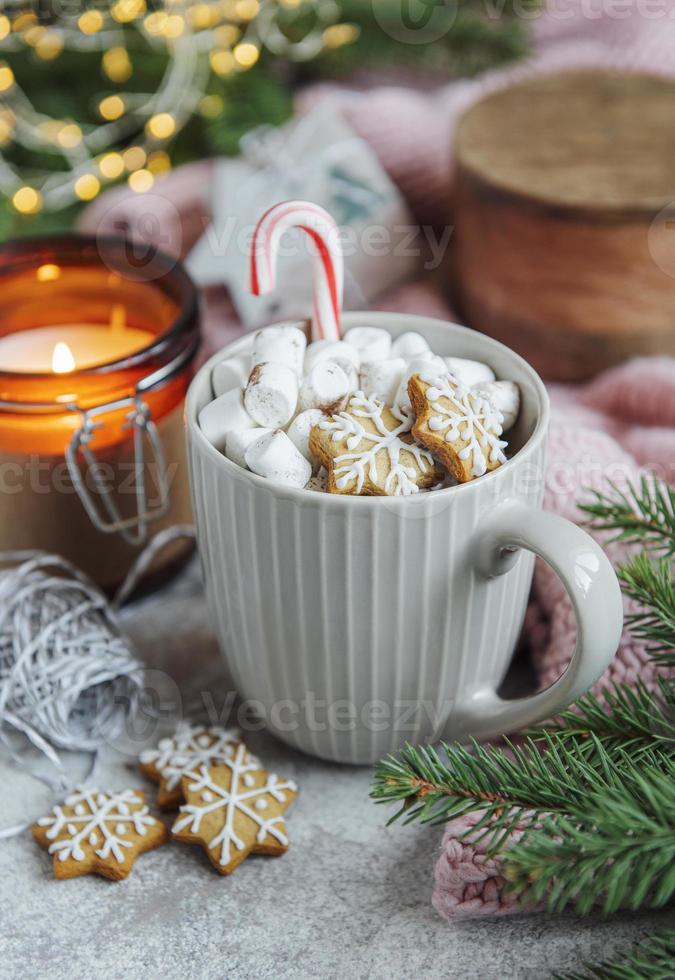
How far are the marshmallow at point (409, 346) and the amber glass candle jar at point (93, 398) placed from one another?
0.51 feet

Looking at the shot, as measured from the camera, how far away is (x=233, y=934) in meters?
0.50

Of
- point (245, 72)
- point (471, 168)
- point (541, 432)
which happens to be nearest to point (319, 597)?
point (541, 432)

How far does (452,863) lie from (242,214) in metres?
0.56

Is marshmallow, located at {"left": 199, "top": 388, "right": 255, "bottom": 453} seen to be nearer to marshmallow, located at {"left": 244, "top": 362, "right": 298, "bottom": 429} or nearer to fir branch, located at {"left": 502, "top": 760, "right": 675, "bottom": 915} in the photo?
marshmallow, located at {"left": 244, "top": 362, "right": 298, "bottom": 429}

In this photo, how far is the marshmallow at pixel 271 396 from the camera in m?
0.51

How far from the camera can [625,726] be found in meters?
0.51

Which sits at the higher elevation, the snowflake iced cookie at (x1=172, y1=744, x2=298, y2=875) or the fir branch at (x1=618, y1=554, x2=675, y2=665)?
the fir branch at (x1=618, y1=554, x2=675, y2=665)

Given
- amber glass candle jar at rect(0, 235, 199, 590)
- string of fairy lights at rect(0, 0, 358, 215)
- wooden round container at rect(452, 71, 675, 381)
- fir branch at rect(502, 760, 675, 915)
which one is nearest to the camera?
fir branch at rect(502, 760, 675, 915)

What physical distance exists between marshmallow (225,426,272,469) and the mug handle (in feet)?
0.39

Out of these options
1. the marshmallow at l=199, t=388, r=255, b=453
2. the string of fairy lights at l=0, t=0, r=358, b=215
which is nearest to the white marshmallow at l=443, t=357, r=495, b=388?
the marshmallow at l=199, t=388, r=255, b=453

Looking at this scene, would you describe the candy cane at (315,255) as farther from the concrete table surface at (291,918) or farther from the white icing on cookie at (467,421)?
the concrete table surface at (291,918)

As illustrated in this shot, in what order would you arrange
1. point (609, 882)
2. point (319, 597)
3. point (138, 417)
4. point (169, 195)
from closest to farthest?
point (609, 882)
point (319, 597)
point (138, 417)
point (169, 195)

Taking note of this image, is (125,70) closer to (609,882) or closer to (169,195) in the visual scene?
(169,195)

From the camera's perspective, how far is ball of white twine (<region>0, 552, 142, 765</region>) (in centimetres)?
58
